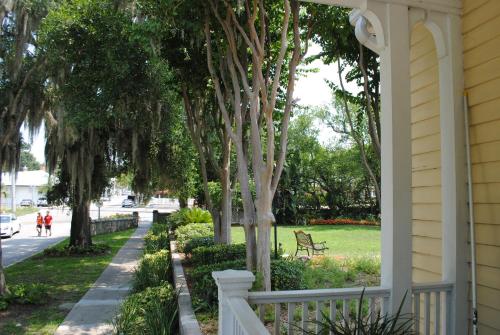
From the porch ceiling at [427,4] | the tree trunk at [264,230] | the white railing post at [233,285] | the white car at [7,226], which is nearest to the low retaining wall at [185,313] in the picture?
the tree trunk at [264,230]

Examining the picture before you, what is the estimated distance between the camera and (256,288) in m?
5.61

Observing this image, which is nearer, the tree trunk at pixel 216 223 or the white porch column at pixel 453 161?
the white porch column at pixel 453 161

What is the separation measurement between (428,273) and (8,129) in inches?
435

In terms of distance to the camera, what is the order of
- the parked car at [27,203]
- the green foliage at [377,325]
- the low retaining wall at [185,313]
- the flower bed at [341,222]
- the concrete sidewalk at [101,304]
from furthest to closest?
the parked car at [27,203] < the flower bed at [341,222] < the concrete sidewalk at [101,304] < the low retaining wall at [185,313] < the green foliage at [377,325]

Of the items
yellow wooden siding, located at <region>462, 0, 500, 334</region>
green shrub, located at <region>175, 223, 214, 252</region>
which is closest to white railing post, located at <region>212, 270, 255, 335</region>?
yellow wooden siding, located at <region>462, 0, 500, 334</region>

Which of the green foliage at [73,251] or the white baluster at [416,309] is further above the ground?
the white baluster at [416,309]

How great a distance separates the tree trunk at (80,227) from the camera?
50.5ft

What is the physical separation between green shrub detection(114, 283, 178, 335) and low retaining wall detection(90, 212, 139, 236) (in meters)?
16.1

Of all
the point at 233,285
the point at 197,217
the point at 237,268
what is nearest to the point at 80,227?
the point at 197,217

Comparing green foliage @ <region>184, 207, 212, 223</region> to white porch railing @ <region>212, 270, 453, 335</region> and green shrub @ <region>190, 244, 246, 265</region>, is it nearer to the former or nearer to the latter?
green shrub @ <region>190, 244, 246, 265</region>

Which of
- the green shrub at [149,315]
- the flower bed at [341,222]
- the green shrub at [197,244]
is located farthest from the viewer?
the flower bed at [341,222]

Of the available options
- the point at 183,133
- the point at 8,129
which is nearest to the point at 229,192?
the point at 183,133

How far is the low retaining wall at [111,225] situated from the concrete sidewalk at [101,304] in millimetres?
9935

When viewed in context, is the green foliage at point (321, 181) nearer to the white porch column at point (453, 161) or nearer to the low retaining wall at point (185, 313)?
the low retaining wall at point (185, 313)
